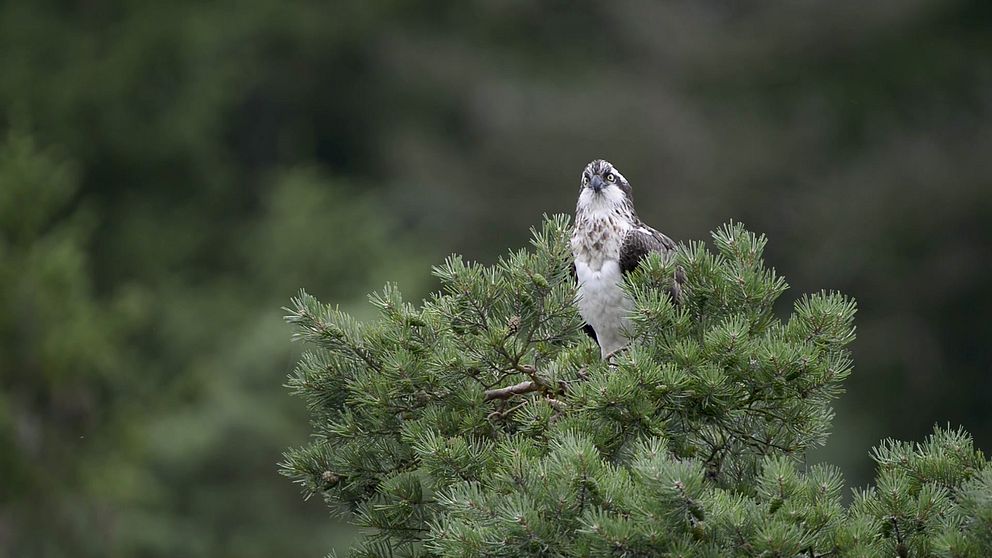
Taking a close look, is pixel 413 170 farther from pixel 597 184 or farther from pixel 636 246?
pixel 636 246

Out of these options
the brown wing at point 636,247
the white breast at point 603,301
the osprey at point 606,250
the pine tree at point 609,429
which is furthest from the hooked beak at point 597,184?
the pine tree at point 609,429

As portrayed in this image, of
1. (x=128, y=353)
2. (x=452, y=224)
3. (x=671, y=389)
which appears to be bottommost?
(x=671, y=389)

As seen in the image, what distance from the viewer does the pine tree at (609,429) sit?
3.86 m

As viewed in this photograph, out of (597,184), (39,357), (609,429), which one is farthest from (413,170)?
(609,429)

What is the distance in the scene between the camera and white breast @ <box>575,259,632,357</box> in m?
6.15

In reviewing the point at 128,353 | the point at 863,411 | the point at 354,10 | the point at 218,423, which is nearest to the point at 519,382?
the point at 218,423

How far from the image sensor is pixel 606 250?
6246 millimetres

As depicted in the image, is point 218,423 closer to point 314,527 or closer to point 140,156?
point 314,527

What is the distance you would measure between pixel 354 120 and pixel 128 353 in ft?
26.0

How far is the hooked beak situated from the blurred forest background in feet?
31.5

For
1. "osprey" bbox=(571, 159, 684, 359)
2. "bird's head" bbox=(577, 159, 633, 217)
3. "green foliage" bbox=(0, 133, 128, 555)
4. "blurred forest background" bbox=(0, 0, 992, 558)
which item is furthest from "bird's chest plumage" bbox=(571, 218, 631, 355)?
"blurred forest background" bbox=(0, 0, 992, 558)

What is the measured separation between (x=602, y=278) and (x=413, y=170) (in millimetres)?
17223

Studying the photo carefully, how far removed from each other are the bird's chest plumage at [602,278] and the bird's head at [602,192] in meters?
0.12

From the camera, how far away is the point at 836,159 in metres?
21.4
